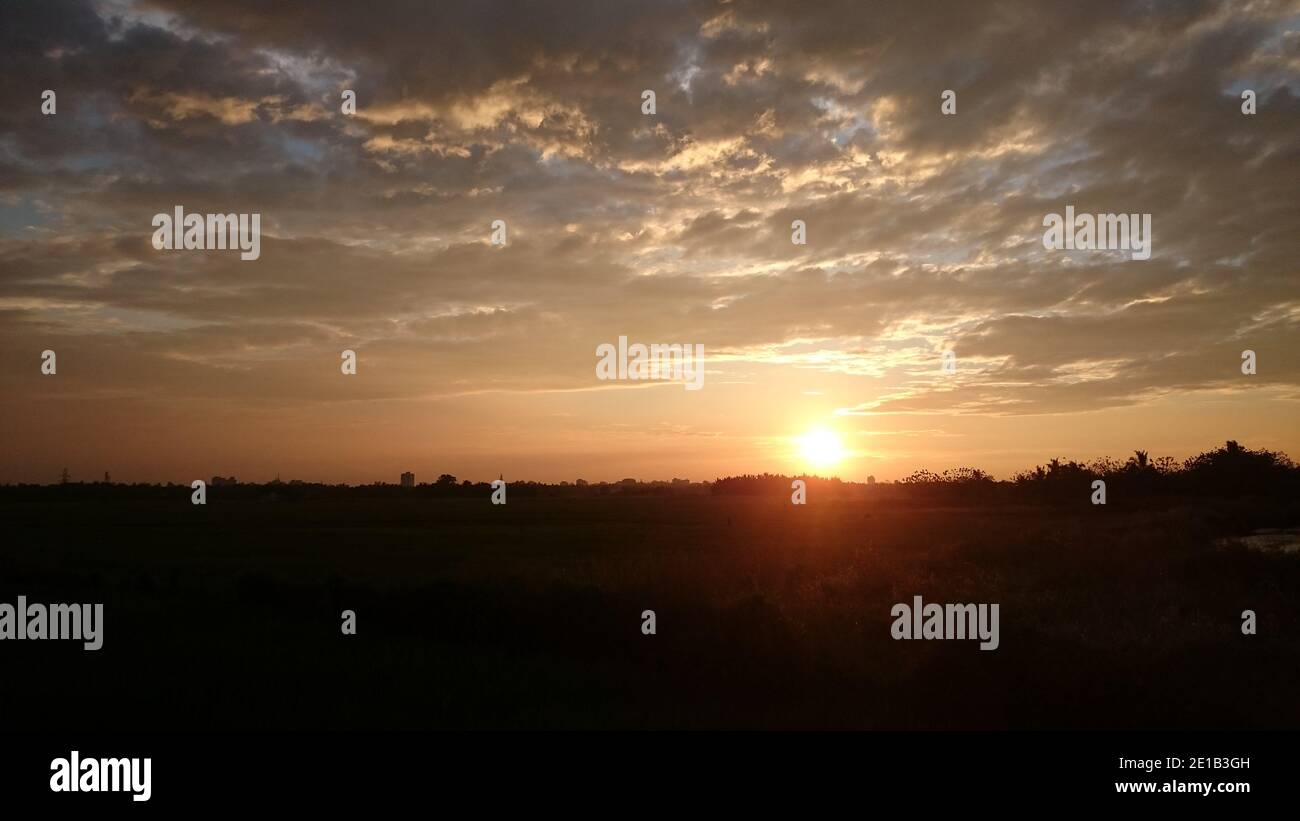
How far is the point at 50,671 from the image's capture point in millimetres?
17266

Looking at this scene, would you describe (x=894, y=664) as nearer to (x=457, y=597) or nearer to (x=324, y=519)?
(x=457, y=597)

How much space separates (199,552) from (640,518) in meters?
45.1

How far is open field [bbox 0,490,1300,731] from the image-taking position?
14039 millimetres

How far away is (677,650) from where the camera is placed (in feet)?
59.1

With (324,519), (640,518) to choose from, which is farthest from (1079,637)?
(324,519)

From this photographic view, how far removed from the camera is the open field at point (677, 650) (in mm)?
14039
